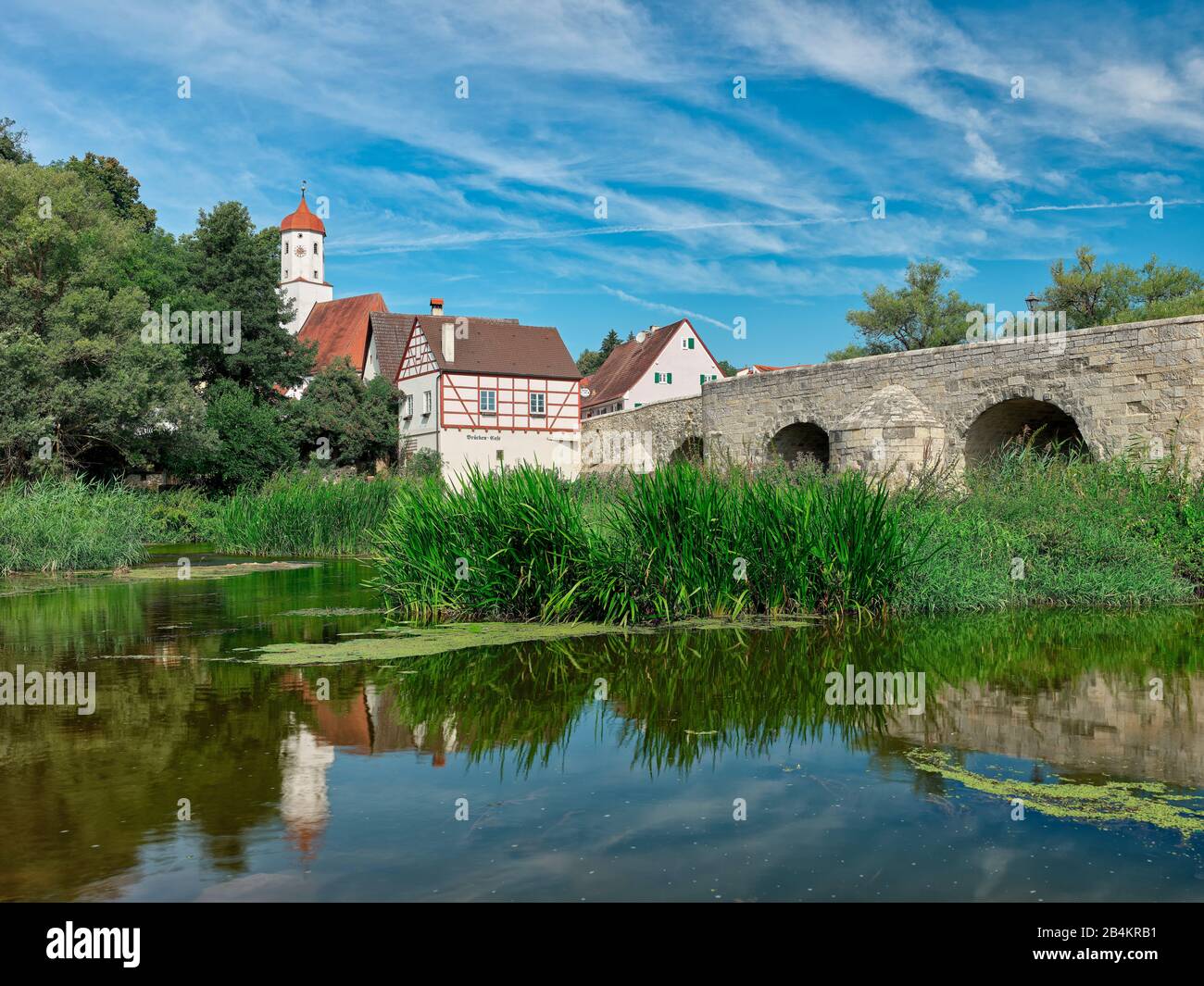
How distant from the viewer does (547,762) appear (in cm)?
463

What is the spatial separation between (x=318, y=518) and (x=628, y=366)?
31845 mm

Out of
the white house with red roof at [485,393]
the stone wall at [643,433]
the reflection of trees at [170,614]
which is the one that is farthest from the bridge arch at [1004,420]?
the white house with red roof at [485,393]

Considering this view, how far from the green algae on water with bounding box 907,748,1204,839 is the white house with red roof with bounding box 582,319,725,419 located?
4233 centimetres

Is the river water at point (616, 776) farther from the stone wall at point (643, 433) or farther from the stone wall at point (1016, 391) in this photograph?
the stone wall at point (643, 433)

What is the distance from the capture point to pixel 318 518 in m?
20.1

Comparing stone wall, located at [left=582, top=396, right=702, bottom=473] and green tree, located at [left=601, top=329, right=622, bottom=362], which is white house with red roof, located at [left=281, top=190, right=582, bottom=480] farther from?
green tree, located at [left=601, top=329, right=622, bottom=362]

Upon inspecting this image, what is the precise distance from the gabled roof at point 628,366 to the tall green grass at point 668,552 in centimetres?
3812

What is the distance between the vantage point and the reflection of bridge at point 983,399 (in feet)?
53.5

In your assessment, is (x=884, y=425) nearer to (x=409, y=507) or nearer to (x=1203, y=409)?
(x=1203, y=409)

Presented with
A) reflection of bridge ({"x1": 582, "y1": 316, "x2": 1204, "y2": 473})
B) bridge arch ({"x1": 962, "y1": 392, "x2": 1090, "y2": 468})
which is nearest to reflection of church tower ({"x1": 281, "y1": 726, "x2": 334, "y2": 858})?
reflection of bridge ({"x1": 582, "y1": 316, "x2": 1204, "y2": 473})

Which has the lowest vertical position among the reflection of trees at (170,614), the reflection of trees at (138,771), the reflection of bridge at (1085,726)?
the reflection of bridge at (1085,726)
